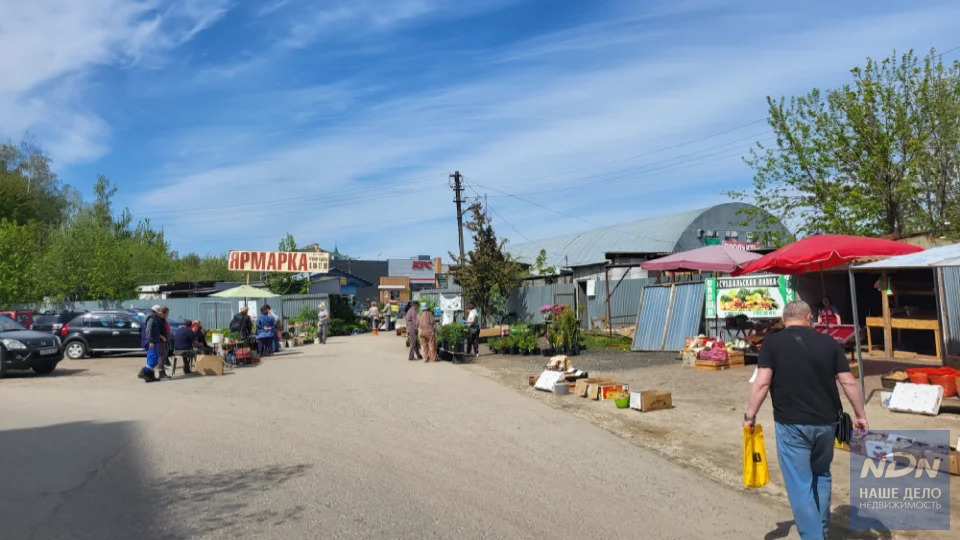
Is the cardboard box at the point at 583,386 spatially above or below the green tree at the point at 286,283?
below

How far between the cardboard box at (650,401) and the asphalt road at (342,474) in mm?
1083

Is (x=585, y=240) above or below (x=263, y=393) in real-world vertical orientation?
above

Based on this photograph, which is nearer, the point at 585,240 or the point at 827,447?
the point at 827,447

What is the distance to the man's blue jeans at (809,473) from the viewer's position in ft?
15.6

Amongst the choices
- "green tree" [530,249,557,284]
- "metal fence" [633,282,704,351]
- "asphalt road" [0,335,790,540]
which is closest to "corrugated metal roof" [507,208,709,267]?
"green tree" [530,249,557,284]

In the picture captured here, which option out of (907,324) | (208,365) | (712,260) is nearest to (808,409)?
(712,260)

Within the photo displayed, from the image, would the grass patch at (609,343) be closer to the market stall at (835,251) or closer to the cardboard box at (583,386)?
the cardboard box at (583,386)

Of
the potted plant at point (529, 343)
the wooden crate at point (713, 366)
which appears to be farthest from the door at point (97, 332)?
the wooden crate at point (713, 366)

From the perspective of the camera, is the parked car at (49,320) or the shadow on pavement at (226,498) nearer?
the shadow on pavement at (226,498)

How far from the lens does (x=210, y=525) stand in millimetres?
5461

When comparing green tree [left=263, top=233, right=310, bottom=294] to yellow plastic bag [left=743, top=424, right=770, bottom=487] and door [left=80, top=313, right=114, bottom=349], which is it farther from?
yellow plastic bag [left=743, top=424, right=770, bottom=487]

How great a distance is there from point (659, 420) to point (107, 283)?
39.1m

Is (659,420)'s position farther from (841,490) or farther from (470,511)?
(470,511)

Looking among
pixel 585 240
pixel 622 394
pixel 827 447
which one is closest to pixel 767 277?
pixel 622 394
